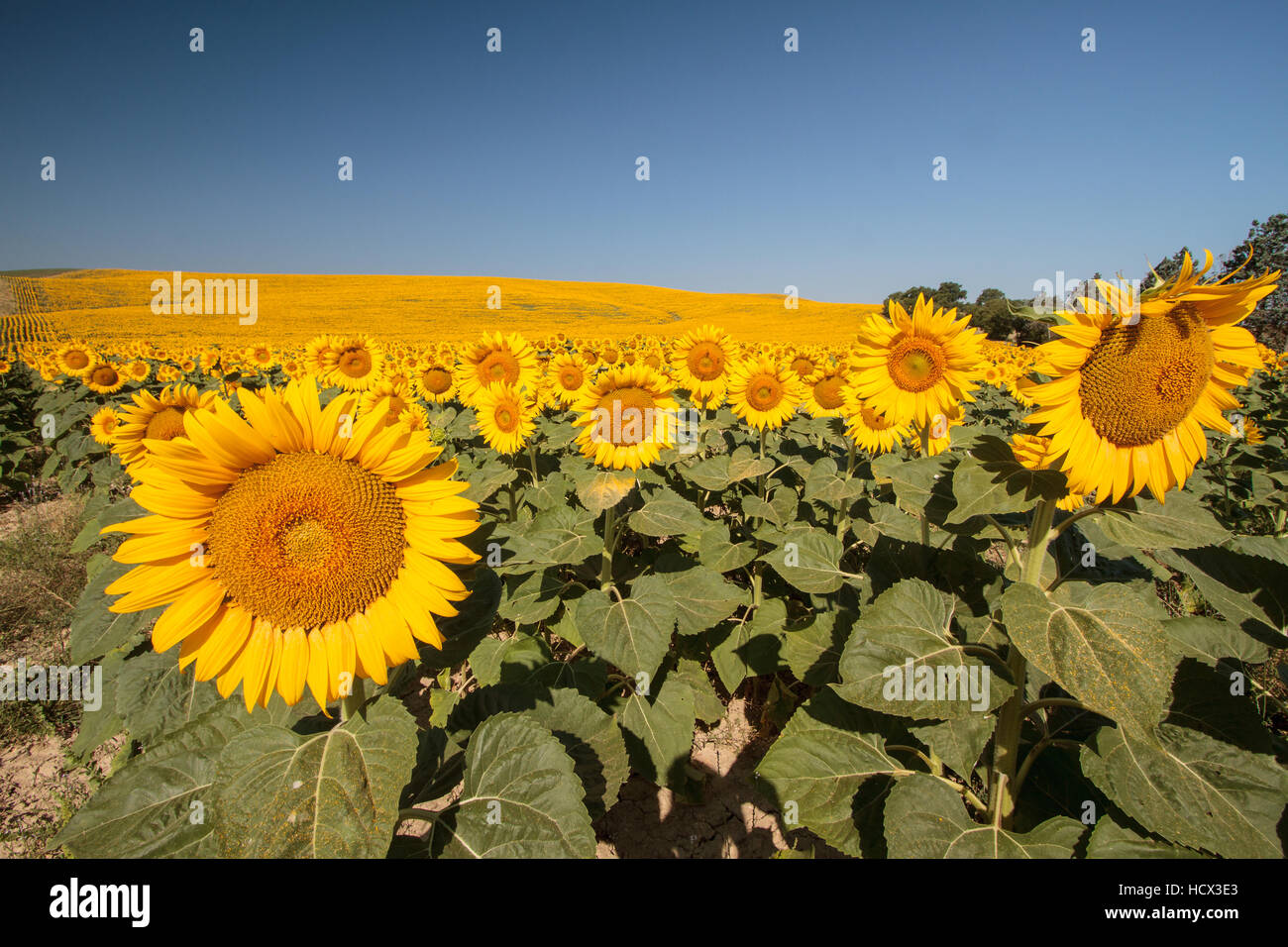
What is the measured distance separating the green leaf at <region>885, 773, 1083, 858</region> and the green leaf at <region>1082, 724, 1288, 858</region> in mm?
392

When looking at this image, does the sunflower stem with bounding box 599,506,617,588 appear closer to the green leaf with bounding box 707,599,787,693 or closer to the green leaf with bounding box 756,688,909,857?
the green leaf with bounding box 707,599,787,693

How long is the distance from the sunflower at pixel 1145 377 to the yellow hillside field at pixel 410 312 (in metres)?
21.4

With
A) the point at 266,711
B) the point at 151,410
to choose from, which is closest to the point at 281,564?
the point at 266,711

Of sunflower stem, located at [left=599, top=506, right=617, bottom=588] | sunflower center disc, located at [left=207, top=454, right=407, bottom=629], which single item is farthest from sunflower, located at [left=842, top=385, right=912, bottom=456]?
sunflower center disc, located at [left=207, top=454, right=407, bottom=629]

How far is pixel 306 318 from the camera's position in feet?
134

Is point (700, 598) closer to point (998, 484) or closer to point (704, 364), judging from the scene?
point (998, 484)

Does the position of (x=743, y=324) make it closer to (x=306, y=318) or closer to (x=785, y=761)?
(x=306, y=318)

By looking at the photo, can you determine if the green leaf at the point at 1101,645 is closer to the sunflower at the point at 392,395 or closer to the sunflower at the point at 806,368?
the sunflower at the point at 806,368

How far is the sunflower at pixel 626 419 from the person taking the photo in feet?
13.4

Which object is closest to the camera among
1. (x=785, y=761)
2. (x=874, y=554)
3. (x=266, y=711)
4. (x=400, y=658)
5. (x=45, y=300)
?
(x=400, y=658)

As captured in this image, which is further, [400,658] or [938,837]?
[938,837]

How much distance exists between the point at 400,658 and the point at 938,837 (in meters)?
2.08

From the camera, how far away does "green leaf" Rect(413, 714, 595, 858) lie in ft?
5.30

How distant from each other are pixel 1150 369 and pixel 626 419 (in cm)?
294
